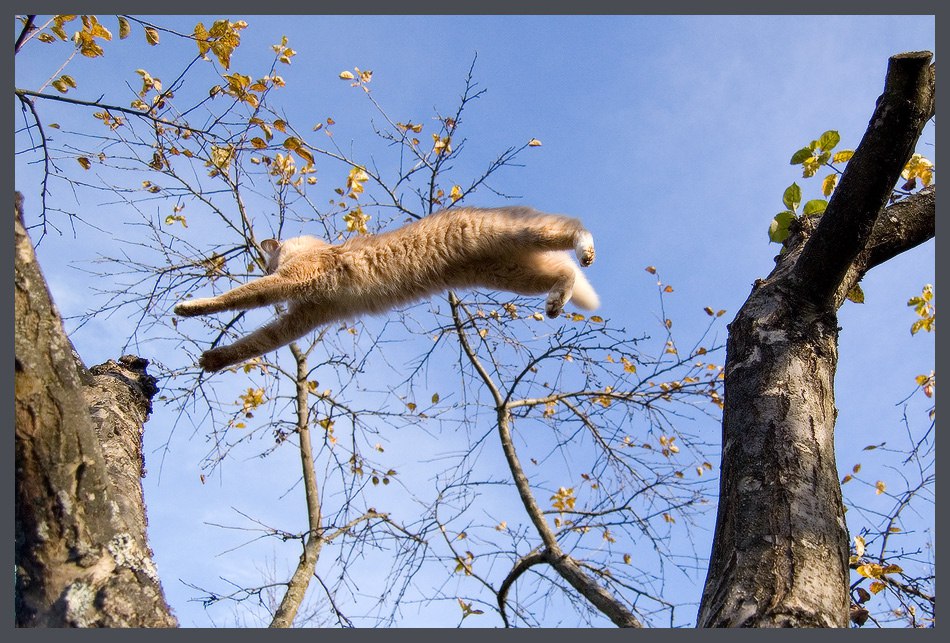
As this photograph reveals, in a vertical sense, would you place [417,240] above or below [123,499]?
above

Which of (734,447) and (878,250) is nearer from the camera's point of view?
(734,447)

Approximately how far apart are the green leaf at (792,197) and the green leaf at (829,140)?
24 centimetres

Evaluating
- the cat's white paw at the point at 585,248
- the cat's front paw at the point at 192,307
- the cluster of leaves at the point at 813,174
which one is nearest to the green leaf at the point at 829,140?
the cluster of leaves at the point at 813,174

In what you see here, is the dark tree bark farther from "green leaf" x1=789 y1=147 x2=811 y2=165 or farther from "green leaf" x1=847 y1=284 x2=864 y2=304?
"green leaf" x1=789 y1=147 x2=811 y2=165

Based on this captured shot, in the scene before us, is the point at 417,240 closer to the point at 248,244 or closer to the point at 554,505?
the point at 248,244

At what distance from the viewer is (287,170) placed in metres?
6.80

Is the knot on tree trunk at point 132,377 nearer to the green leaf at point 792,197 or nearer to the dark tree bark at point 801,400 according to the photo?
the dark tree bark at point 801,400

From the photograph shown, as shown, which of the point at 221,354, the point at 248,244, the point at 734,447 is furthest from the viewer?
the point at 248,244

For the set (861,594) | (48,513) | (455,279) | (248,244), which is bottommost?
(48,513)

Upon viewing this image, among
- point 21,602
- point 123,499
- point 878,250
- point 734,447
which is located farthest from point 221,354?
point 878,250

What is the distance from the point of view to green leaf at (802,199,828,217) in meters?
3.87

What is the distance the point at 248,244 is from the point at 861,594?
5.70m

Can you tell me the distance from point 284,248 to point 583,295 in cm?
257

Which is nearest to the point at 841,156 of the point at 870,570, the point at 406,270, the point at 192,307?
the point at 870,570
